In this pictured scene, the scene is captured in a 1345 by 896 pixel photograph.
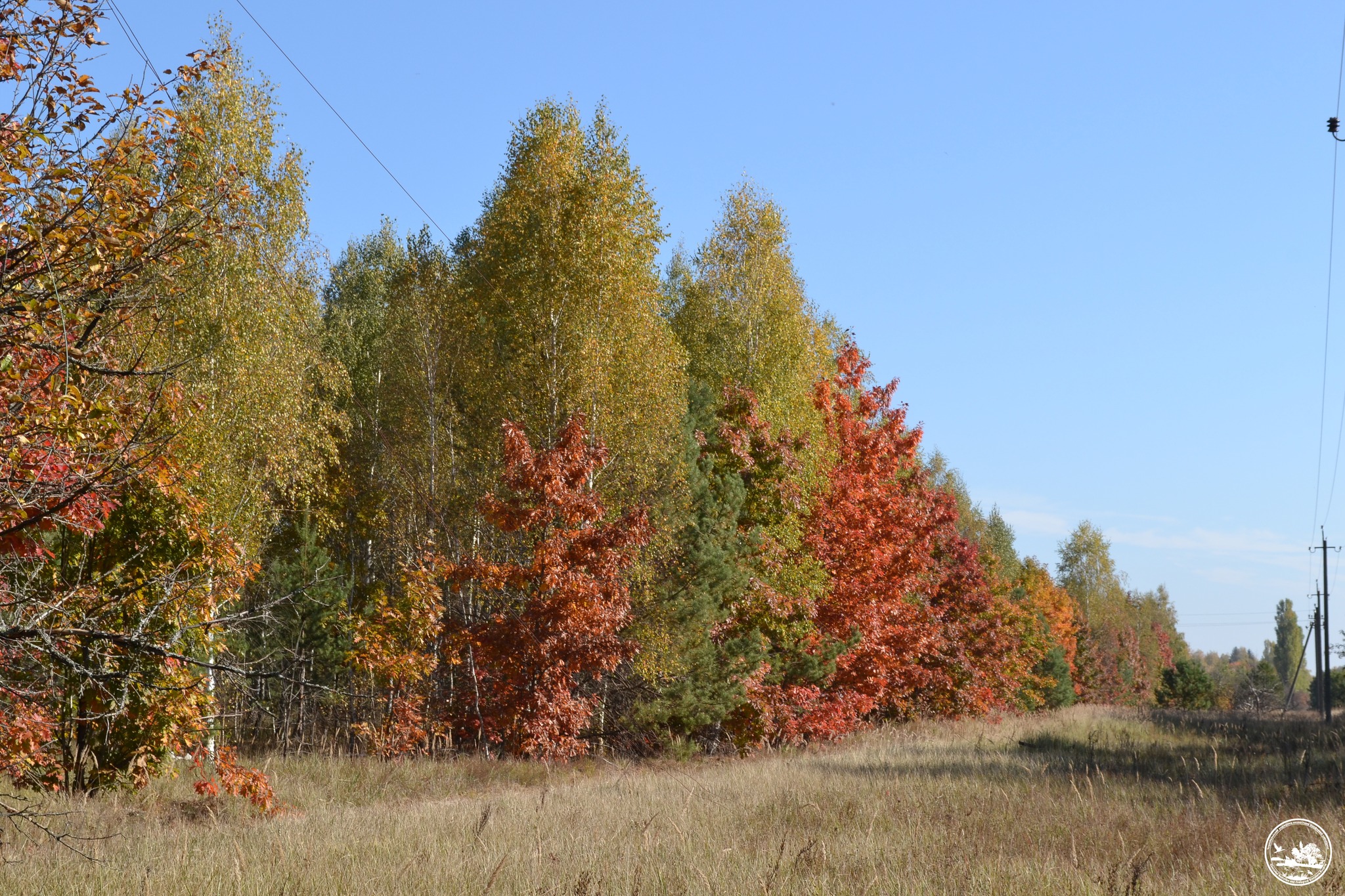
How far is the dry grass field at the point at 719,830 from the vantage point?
268 inches

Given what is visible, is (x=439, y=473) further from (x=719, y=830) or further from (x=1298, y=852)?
(x=1298, y=852)

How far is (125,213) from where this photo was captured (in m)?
5.86

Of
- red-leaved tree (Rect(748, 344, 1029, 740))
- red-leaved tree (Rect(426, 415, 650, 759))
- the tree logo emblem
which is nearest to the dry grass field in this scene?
the tree logo emblem

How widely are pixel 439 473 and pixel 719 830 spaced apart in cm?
1603

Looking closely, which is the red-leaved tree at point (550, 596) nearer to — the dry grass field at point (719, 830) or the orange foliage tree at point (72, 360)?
the dry grass field at point (719, 830)

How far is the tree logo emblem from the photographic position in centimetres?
718

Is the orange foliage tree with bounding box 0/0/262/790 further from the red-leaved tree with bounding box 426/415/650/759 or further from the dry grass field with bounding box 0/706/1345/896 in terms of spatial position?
the red-leaved tree with bounding box 426/415/650/759

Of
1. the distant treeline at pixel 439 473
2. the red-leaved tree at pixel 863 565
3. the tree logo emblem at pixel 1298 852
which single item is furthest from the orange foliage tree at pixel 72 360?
the red-leaved tree at pixel 863 565

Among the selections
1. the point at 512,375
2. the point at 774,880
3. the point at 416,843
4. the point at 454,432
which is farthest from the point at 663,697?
the point at 774,880

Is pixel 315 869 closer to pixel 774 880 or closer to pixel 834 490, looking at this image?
pixel 774 880

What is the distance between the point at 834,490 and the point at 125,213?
20.5 metres

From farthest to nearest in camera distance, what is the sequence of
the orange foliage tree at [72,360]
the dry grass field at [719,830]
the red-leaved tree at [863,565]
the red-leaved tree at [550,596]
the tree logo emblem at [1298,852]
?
the red-leaved tree at [863,565] < the red-leaved tree at [550,596] < the tree logo emblem at [1298,852] < the dry grass field at [719,830] < the orange foliage tree at [72,360]

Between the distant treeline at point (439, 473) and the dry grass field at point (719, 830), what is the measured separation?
118 centimetres

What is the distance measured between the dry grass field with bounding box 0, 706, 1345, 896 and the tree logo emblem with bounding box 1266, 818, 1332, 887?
0.14 metres
